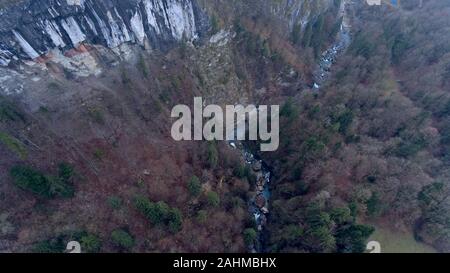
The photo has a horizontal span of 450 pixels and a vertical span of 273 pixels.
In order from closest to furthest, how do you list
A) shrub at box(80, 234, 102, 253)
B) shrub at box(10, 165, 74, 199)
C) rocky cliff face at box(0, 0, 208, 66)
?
shrub at box(80, 234, 102, 253), shrub at box(10, 165, 74, 199), rocky cliff face at box(0, 0, 208, 66)

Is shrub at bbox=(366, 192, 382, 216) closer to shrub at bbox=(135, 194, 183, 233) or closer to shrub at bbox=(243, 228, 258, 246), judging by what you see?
shrub at bbox=(243, 228, 258, 246)

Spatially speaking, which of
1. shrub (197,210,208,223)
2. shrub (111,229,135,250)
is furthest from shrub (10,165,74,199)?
shrub (197,210,208,223)

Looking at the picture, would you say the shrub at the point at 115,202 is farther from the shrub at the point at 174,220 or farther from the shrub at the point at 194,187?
the shrub at the point at 194,187

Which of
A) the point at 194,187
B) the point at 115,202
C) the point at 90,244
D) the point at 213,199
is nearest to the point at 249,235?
the point at 213,199

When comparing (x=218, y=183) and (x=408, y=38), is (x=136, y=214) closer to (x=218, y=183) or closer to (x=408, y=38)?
(x=218, y=183)

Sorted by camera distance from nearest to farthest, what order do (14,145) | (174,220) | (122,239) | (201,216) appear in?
(122,239) < (14,145) < (174,220) < (201,216)

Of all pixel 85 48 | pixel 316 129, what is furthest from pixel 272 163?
pixel 85 48

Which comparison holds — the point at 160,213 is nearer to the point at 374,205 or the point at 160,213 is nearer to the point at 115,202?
the point at 115,202
